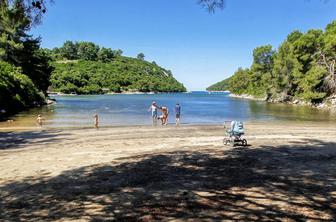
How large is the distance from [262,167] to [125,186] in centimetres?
500

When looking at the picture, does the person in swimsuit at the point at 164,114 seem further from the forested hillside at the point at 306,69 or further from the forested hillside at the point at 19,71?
the forested hillside at the point at 306,69

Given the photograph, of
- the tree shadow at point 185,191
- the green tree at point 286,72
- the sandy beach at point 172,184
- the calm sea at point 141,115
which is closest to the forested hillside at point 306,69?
the green tree at point 286,72

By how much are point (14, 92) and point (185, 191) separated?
193 ft

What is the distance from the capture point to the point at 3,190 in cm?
1164

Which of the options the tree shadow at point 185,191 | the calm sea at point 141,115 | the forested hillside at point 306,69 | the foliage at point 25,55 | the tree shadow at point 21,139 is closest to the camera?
the tree shadow at point 185,191

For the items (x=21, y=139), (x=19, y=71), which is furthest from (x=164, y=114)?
(x=19, y=71)

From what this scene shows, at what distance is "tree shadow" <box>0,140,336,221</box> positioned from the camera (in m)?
8.67

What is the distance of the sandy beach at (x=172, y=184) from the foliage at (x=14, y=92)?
40029mm

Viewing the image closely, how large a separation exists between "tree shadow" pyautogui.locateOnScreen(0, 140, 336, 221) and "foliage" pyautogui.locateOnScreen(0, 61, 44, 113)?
45.1 metres

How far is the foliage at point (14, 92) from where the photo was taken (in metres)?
55.9

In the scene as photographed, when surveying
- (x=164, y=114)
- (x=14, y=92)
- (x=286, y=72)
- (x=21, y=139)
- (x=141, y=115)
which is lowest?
(x=141, y=115)

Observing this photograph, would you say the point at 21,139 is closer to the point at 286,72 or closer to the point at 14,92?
the point at 14,92

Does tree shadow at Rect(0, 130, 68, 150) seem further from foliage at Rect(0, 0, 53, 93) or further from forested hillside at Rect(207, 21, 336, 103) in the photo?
forested hillside at Rect(207, 21, 336, 103)

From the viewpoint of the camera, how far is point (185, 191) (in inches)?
408
